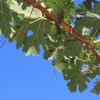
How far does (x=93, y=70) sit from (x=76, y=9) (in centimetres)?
148

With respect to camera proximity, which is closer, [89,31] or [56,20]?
[56,20]

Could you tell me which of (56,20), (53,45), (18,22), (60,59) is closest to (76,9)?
(56,20)

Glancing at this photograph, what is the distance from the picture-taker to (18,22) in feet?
9.38

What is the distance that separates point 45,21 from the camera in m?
2.87

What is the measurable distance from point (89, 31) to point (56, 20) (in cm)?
67

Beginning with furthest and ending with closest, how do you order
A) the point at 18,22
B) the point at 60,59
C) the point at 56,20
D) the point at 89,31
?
the point at 60,59
the point at 89,31
the point at 18,22
the point at 56,20

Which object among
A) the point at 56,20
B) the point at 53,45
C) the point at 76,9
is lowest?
the point at 56,20

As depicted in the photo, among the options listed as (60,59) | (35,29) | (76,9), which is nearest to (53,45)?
(60,59)

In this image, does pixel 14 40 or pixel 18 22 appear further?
pixel 14 40

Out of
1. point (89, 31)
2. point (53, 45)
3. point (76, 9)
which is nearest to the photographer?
point (76, 9)

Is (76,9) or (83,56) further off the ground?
(83,56)

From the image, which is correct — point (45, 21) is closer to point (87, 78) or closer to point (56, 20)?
point (56, 20)

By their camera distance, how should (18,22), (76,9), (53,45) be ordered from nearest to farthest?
(76,9)
(18,22)
(53,45)

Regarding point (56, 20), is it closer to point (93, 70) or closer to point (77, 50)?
point (77, 50)
